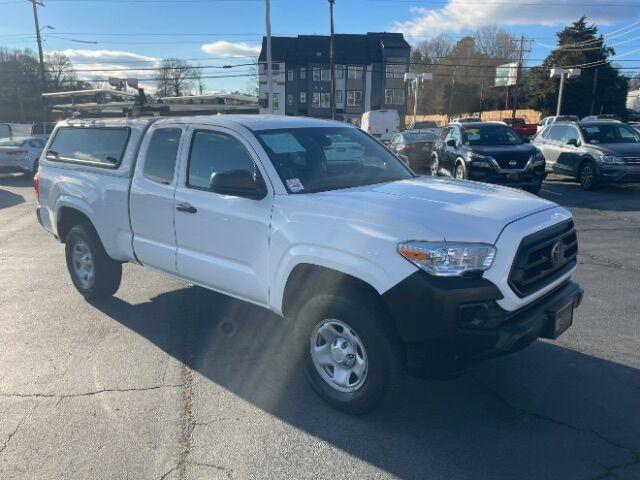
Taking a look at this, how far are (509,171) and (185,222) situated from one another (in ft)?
30.0

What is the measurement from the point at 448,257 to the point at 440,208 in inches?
17.8

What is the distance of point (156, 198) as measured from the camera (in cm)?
464

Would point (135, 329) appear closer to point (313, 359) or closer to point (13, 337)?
point (13, 337)

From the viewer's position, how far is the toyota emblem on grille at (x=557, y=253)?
11.3 ft

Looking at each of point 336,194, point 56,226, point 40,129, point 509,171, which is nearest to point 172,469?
point 336,194

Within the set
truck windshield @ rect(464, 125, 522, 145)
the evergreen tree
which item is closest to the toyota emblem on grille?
truck windshield @ rect(464, 125, 522, 145)

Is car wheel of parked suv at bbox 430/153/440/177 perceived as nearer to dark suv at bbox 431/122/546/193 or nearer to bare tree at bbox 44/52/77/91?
dark suv at bbox 431/122/546/193

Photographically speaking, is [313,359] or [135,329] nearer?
[313,359]

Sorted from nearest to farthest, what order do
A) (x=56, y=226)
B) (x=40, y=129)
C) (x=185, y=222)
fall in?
(x=185, y=222)
(x=56, y=226)
(x=40, y=129)

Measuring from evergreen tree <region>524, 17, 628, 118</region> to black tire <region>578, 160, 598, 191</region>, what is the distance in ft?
144

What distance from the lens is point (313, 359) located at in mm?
3631

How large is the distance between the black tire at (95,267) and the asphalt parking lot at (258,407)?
0.20 metres

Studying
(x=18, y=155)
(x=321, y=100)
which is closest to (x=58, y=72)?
(x=321, y=100)

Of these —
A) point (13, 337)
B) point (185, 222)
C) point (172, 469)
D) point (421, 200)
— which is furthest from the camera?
point (13, 337)
